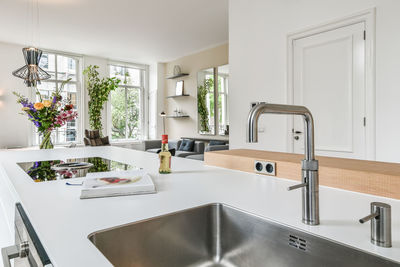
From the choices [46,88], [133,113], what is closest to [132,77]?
[133,113]

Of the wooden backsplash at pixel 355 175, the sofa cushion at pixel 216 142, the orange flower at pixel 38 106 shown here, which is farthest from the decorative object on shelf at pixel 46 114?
the sofa cushion at pixel 216 142

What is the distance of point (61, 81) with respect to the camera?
6562mm

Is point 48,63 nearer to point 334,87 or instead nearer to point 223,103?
point 223,103

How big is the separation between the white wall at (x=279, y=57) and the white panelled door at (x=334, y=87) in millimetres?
145

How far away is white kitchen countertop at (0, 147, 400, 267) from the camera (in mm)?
550

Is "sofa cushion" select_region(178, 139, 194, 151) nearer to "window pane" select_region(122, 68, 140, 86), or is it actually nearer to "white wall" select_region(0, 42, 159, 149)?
"window pane" select_region(122, 68, 140, 86)

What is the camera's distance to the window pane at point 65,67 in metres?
6.58

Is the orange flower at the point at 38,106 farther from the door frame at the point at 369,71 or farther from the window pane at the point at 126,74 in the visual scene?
the window pane at the point at 126,74

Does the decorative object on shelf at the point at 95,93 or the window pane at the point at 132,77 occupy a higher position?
the window pane at the point at 132,77

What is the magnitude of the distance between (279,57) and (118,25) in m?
3.24

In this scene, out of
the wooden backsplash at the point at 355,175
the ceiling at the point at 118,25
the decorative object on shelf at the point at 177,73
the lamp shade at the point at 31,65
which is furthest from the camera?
the decorative object on shelf at the point at 177,73

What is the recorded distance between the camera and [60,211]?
2.51 ft

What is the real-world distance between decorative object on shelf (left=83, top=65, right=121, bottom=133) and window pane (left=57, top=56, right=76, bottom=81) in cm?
35

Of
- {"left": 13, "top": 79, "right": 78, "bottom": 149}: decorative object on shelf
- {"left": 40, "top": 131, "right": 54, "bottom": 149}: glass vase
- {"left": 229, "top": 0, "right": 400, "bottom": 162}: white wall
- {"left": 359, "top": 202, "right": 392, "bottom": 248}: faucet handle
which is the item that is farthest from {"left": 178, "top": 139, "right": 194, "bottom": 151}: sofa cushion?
{"left": 359, "top": 202, "right": 392, "bottom": 248}: faucet handle
